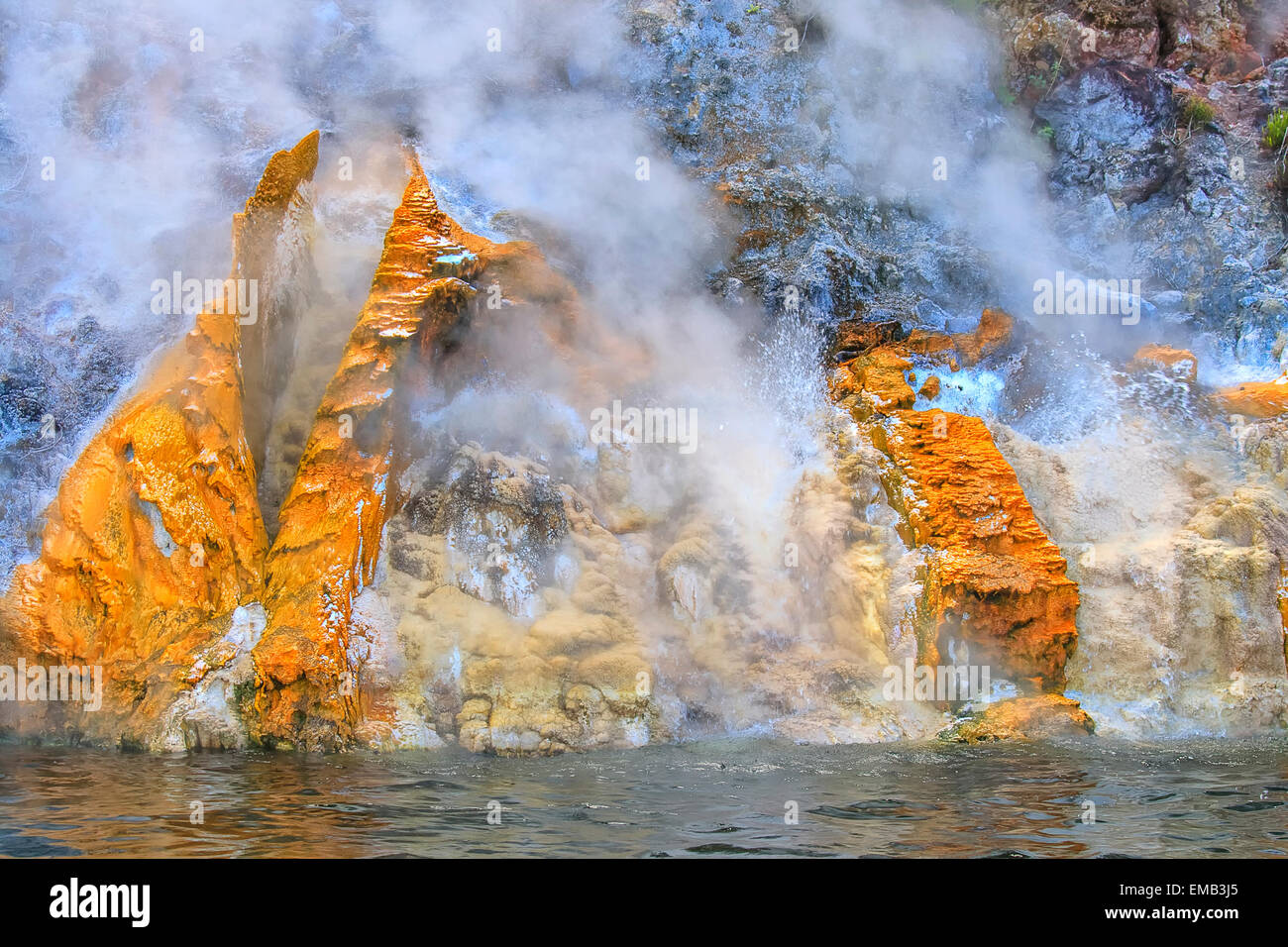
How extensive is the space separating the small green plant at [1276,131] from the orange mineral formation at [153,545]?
1422cm

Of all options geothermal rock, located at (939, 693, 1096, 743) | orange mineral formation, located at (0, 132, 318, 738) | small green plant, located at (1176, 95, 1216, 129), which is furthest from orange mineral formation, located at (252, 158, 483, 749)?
small green plant, located at (1176, 95, 1216, 129)

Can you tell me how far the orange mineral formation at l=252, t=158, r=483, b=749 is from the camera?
7.53 m

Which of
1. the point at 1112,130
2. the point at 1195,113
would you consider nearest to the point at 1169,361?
the point at 1112,130

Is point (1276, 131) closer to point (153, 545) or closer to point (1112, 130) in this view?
point (1112, 130)

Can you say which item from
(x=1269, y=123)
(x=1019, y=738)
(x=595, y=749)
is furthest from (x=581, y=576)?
(x=1269, y=123)

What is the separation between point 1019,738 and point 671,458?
4.36 m

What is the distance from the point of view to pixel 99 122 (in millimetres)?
13430

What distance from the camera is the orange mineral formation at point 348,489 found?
753cm

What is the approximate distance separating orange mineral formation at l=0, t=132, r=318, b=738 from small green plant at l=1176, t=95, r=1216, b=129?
1367cm

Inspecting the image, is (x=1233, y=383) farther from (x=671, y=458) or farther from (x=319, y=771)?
(x=319, y=771)

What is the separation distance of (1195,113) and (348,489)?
13.5m

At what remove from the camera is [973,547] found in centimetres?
862

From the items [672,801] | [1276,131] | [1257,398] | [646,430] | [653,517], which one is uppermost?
[1276,131]

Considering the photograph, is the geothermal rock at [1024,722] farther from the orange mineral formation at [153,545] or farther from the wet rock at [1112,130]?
the wet rock at [1112,130]
